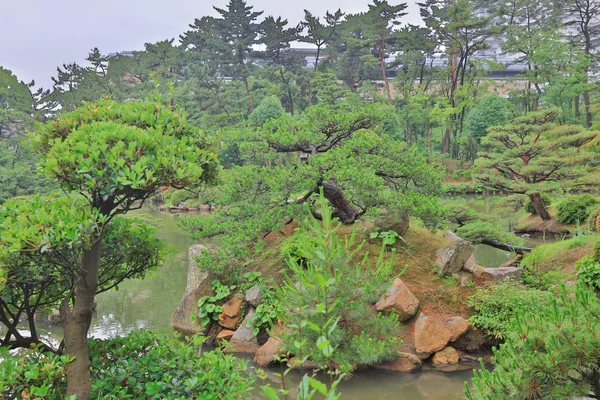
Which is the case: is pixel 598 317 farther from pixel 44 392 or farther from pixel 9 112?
pixel 9 112

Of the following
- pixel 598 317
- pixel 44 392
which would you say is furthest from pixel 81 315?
pixel 598 317

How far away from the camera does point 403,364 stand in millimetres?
5105

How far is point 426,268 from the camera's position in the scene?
632 centimetres

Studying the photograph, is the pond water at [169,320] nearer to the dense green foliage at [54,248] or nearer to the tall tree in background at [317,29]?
the dense green foliage at [54,248]

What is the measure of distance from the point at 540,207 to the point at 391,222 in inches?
305

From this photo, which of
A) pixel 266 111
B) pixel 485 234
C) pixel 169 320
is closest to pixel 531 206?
pixel 485 234

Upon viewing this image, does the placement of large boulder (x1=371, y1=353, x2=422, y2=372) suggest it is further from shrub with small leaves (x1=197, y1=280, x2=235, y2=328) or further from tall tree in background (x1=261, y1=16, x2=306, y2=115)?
tall tree in background (x1=261, y1=16, x2=306, y2=115)

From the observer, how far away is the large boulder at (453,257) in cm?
621

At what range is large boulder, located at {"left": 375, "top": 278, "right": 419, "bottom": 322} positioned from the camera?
544cm

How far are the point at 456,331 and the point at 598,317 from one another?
3102 millimetres

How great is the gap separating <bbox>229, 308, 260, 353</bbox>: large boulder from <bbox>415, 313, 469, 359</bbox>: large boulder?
6.51 feet

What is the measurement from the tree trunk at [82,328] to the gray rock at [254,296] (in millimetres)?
3341

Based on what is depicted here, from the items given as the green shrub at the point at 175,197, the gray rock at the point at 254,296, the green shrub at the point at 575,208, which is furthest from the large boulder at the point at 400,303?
the green shrub at the point at 175,197

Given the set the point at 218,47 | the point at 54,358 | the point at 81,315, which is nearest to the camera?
the point at 54,358
